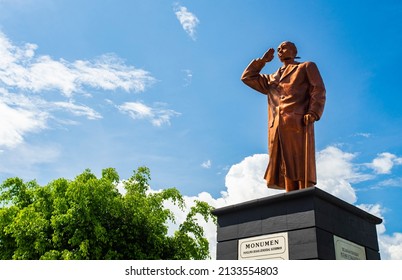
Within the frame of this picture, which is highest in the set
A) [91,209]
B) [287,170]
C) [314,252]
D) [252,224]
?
[91,209]

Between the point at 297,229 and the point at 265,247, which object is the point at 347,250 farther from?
the point at 265,247

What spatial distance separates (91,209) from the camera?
15.9 meters

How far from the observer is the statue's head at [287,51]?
341 inches

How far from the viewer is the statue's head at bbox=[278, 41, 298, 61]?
8672 mm

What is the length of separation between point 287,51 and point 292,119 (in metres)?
1.47

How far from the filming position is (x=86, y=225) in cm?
1584

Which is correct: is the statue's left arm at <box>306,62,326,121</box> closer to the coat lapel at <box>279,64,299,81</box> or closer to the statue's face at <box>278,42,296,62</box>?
the coat lapel at <box>279,64,299,81</box>

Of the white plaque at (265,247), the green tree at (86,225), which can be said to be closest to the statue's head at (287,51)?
the white plaque at (265,247)

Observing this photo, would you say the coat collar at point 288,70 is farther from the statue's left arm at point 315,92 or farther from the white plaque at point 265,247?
the white plaque at point 265,247

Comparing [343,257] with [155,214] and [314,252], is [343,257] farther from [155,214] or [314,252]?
[155,214]

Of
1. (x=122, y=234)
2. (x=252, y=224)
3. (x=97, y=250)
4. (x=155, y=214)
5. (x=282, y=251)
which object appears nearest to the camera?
(x=282, y=251)

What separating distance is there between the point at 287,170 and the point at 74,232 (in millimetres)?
9860

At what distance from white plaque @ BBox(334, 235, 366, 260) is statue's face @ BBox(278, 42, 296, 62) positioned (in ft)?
11.5
